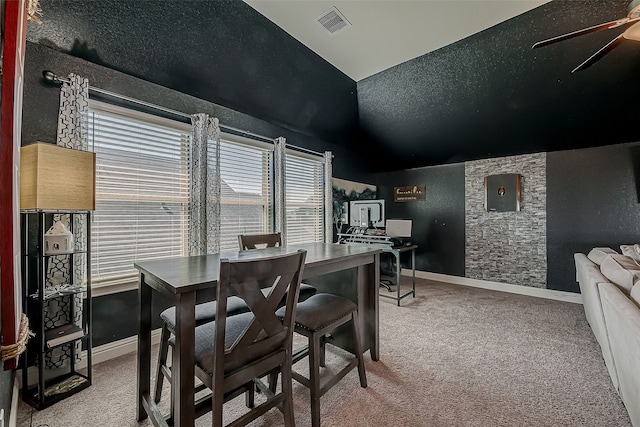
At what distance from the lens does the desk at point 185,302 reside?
1.16 meters

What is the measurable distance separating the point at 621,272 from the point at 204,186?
11.8ft

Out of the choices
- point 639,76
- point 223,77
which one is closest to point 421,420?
point 223,77

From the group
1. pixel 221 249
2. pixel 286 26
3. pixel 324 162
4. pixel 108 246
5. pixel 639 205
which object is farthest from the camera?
pixel 324 162

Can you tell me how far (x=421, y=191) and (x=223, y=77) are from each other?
4067mm

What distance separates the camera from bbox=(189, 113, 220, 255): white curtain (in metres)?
2.77

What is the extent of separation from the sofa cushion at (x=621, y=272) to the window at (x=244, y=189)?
10.9 ft

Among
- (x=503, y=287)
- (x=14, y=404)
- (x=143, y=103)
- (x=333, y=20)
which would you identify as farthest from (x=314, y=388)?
(x=503, y=287)

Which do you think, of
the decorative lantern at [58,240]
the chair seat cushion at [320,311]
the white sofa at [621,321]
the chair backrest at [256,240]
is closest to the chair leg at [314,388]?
the chair seat cushion at [320,311]

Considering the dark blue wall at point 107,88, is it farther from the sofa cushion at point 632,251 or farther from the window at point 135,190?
the sofa cushion at point 632,251

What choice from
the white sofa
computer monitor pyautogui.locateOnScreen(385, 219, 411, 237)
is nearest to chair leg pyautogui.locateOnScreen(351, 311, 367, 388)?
the white sofa

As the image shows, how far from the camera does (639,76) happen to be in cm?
283

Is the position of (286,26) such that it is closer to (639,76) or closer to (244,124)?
(244,124)

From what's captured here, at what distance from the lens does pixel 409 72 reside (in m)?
3.55

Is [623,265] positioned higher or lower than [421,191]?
lower
